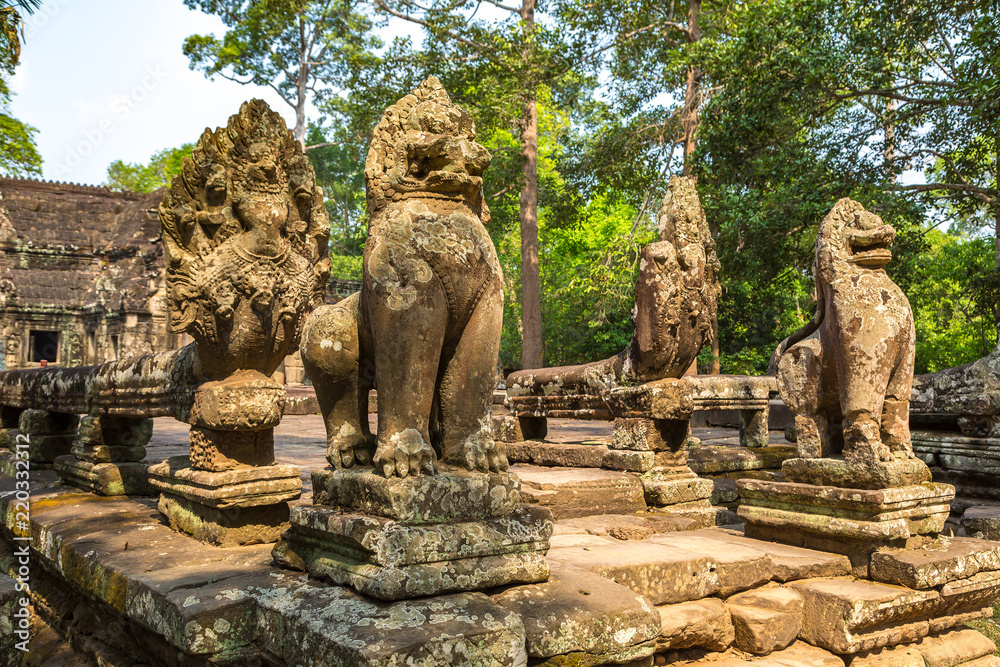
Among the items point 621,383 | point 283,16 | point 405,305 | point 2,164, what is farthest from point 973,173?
point 2,164

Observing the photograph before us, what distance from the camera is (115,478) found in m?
4.54

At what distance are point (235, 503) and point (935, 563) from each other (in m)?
3.15

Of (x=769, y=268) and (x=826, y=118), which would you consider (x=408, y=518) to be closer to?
(x=769, y=268)

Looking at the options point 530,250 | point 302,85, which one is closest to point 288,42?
point 302,85

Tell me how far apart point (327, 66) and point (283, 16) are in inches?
112

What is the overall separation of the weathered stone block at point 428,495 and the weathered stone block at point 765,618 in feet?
3.98

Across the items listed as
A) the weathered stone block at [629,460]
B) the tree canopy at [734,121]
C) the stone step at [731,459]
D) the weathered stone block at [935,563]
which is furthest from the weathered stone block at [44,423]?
the tree canopy at [734,121]

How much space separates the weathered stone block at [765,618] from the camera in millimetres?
3004

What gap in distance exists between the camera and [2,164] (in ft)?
85.4

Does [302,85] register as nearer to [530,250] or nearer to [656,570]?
[530,250]

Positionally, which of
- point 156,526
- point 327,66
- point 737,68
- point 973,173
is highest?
point 327,66

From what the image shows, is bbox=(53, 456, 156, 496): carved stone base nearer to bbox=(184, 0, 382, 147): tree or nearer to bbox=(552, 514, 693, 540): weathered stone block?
bbox=(552, 514, 693, 540): weathered stone block

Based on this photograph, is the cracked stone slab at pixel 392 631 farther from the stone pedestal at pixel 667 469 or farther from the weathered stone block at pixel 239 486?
the stone pedestal at pixel 667 469

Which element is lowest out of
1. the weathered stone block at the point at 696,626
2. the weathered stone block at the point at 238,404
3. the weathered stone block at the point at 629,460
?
the weathered stone block at the point at 696,626
